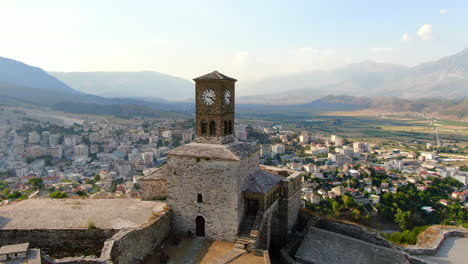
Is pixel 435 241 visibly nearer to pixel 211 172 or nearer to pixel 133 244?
pixel 211 172

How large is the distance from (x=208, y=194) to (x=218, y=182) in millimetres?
743

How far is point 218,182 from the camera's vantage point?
48.7 ft

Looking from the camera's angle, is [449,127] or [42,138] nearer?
[42,138]

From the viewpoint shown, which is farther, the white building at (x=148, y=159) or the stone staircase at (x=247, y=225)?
the white building at (x=148, y=159)

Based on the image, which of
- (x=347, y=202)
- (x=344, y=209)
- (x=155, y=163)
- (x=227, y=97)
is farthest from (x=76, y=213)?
(x=155, y=163)

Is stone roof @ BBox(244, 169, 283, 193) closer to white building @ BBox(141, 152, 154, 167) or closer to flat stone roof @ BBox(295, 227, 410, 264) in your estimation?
flat stone roof @ BBox(295, 227, 410, 264)

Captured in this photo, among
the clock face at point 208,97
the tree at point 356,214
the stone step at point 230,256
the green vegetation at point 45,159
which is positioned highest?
the clock face at point 208,97

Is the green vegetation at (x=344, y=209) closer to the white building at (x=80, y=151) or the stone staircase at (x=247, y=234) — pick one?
the stone staircase at (x=247, y=234)

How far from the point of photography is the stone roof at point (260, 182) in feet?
50.3

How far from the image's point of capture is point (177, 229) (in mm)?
15742

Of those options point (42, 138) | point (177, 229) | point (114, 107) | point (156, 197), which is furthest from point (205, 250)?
point (114, 107)

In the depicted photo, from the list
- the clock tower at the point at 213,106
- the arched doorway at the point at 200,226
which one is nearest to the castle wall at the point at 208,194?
the arched doorway at the point at 200,226

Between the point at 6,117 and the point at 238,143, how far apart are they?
380ft

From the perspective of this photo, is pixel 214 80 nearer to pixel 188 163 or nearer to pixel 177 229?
pixel 188 163
